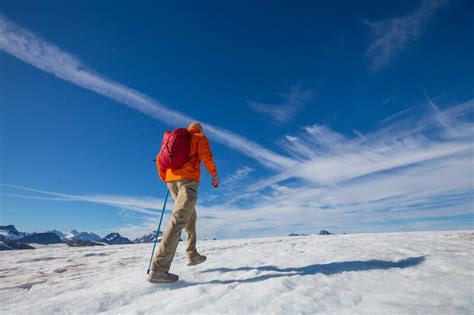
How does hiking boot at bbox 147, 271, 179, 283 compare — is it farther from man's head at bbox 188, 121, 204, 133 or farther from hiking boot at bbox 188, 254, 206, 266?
man's head at bbox 188, 121, 204, 133

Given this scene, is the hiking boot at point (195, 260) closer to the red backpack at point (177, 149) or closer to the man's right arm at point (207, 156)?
the man's right arm at point (207, 156)

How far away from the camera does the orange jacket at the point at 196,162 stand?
5.10 m

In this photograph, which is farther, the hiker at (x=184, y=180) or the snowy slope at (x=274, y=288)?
the hiker at (x=184, y=180)

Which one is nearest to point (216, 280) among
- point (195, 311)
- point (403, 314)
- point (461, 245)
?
point (195, 311)

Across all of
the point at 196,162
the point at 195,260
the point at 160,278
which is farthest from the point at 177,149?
the point at 195,260

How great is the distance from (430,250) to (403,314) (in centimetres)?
462

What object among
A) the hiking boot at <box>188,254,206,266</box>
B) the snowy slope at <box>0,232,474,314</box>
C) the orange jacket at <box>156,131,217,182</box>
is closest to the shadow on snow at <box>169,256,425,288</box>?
the snowy slope at <box>0,232,474,314</box>

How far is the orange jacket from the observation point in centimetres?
510

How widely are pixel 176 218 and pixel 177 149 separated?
4.20ft

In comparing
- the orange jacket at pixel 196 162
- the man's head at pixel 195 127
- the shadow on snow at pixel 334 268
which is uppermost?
the man's head at pixel 195 127

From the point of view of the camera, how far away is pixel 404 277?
14.1ft

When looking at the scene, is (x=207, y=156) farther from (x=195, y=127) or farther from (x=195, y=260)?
(x=195, y=260)

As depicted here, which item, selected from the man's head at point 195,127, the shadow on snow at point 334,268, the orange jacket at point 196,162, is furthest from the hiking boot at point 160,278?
the man's head at point 195,127

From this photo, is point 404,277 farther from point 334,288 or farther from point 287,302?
point 287,302
